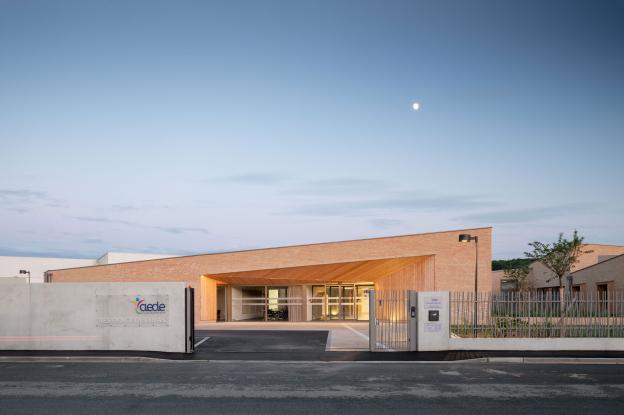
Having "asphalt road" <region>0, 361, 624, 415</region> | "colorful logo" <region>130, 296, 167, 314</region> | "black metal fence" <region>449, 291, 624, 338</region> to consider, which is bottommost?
"asphalt road" <region>0, 361, 624, 415</region>

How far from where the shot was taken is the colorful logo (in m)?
19.2

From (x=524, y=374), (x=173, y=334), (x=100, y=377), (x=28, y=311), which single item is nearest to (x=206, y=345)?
(x=173, y=334)

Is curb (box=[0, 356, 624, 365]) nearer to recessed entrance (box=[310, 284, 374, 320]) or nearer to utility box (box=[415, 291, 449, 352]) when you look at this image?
utility box (box=[415, 291, 449, 352])

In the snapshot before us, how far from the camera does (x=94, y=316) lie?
63.5ft

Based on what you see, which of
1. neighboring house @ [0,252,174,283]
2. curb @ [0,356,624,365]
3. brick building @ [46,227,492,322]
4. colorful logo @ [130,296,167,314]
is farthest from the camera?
neighboring house @ [0,252,174,283]

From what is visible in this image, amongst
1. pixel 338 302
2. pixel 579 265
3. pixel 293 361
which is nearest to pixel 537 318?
pixel 293 361

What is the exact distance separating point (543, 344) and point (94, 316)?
14.5 m

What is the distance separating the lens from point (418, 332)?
1908 centimetres

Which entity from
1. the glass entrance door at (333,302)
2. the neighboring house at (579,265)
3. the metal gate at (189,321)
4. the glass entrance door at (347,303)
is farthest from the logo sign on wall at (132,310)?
the neighboring house at (579,265)

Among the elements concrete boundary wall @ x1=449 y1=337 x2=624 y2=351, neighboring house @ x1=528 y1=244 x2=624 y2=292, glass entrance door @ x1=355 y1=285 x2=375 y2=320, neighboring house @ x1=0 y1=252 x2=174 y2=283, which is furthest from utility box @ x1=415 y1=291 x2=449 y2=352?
neighboring house @ x1=0 y1=252 x2=174 y2=283

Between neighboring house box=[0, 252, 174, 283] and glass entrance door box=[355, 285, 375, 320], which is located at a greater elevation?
neighboring house box=[0, 252, 174, 283]

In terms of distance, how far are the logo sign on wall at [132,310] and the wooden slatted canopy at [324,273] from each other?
16.1 metres

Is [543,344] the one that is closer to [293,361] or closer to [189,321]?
[293,361]

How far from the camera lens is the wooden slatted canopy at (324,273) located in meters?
35.7
